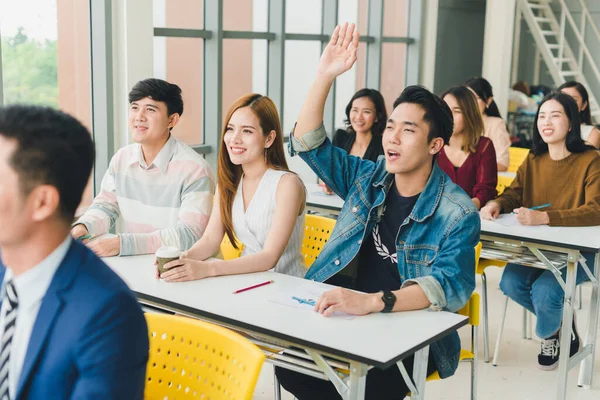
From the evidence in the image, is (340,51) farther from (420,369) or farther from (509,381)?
(509,381)

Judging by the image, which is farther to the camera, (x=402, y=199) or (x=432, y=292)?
(x=402, y=199)

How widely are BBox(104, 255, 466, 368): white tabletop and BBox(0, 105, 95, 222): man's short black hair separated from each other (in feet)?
3.06

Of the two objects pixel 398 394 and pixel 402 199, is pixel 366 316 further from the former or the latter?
pixel 402 199

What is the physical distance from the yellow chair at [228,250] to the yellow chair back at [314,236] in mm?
284

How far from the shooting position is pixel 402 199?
8.25ft

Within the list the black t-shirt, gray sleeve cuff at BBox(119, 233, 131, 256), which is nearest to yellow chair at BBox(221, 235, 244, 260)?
gray sleeve cuff at BBox(119, 233, 131, 256)

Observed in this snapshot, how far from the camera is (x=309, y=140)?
8.58ft

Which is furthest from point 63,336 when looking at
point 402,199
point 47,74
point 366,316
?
point 47,74

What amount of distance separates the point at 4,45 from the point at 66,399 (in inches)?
127

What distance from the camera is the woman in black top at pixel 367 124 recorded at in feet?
15.0

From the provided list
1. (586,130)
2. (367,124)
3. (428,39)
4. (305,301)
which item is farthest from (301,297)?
(428,39)

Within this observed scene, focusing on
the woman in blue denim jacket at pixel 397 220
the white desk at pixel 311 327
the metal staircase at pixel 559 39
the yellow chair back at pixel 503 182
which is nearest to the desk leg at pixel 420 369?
the white desk at pixel 311 327

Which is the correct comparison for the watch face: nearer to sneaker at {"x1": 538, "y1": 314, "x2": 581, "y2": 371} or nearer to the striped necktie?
the striped necktie

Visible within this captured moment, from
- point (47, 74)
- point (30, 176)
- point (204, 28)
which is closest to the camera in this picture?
point (30, 176)
